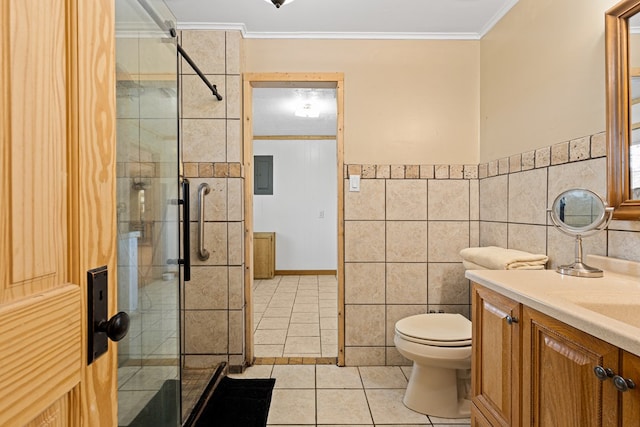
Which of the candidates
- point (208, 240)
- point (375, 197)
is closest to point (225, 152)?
point (208, 240)

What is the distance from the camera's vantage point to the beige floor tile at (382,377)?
210cm

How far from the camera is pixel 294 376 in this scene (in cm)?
221

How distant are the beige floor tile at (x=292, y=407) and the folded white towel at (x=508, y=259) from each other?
1.22 metres

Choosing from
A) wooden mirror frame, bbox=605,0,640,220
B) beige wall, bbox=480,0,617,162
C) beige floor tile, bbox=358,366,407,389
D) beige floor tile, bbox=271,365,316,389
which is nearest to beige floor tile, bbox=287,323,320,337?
beige floor tile, bbox=271,365,316,389

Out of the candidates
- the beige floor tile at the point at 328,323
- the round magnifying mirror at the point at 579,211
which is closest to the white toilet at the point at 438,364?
the round magnifying mirror at the point at 579,211

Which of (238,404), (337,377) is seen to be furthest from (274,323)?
(238,404)

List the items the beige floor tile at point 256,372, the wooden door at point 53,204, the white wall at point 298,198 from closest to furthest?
the wooden door at point 53,204
the beige floor tile at point 256,372
the white wall at point 298,198

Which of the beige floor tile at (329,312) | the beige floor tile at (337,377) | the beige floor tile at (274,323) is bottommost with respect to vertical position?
the beige floor tile at (337,377)

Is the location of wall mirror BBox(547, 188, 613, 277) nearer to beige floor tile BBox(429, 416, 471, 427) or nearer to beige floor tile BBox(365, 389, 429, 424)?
beige floor tile BBox(429, 416, 471, 427)

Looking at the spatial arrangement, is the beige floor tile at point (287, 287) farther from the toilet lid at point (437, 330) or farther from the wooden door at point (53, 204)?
the wooden door at point (53, 204)

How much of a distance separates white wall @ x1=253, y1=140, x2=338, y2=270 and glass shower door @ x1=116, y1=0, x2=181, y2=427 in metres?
4.14

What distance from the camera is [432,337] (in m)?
1.71

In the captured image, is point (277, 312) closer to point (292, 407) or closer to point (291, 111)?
point (292, 407)

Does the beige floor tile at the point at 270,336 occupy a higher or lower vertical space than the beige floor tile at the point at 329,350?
higher
